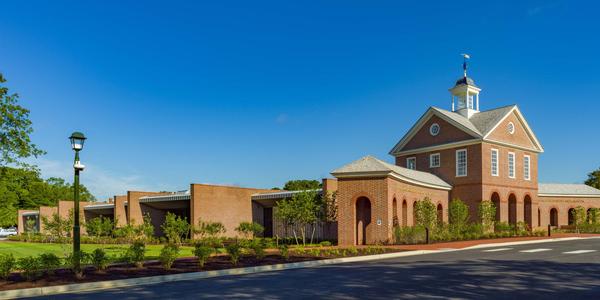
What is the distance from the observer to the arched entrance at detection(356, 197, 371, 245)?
32.0m

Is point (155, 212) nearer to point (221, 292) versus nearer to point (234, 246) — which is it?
point (234, 246)

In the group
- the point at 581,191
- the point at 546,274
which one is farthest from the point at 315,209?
the point at 581,191

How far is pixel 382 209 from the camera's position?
30.4 meters

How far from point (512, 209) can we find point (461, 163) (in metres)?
6.51

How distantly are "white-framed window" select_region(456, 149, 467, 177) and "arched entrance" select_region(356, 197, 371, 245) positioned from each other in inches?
505

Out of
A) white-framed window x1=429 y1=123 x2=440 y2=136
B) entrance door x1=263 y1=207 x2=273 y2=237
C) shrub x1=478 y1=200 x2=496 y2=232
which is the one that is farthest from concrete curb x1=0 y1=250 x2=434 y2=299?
white-framed window x1=429 y1=123 x2=440 y2=136

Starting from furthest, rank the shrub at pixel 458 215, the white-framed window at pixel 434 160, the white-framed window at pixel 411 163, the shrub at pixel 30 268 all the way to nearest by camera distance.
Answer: the white-framed window at pixel 411 163 < the white-framed window at pixel 434 160 < the shrub at pixel 458 215 < the shrub at pixel 30 268

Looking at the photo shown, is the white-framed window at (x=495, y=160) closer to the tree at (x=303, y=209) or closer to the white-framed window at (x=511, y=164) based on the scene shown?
the white-framed window at (x=511, y=164)

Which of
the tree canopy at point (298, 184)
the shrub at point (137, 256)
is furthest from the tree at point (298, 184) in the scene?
the shrub at point (137, 256)

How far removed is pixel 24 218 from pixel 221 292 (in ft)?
219

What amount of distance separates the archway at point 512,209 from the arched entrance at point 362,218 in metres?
17.6

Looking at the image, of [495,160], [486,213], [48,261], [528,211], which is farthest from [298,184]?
[48,261]

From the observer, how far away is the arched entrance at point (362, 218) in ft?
105

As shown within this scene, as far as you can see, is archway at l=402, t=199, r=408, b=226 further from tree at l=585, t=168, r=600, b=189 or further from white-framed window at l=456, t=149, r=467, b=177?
tree at l=585, t=168, r=600, b=189
